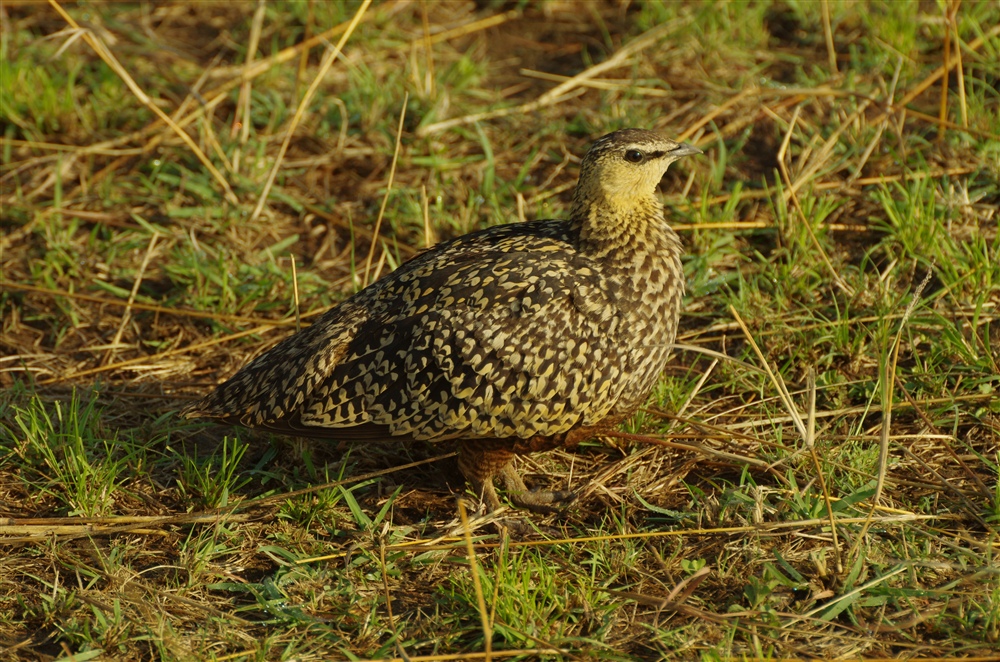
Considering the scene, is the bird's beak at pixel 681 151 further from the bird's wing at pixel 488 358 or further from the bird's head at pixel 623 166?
the bird's wing at pixel 488 358

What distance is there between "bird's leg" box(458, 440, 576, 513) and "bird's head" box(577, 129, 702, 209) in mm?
1091

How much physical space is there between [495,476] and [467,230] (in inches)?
68.1

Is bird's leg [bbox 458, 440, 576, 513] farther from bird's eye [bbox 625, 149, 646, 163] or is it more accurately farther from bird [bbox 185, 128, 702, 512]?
bird's eye [bbox 625, 149, 646, 163]

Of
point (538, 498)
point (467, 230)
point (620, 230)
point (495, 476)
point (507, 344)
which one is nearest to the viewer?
point (507, 344)

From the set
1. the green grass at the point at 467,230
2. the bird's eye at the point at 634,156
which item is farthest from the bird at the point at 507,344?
the green grass at the point at 467,230

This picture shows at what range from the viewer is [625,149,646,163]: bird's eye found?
4348 millimetres

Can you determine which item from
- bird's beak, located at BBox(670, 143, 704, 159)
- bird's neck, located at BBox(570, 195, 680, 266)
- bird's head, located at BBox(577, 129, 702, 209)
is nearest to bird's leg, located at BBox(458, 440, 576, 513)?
bird's neck, located at BBox(570, 195, 680, 266)

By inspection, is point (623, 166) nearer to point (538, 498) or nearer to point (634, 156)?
point (634, 156)

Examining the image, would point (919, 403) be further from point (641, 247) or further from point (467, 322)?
point (467, 322)

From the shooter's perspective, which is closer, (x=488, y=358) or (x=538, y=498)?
(x=488, y=358)

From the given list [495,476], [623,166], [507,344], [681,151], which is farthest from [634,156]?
[495,476]

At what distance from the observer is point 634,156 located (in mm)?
4367

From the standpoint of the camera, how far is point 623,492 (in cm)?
449

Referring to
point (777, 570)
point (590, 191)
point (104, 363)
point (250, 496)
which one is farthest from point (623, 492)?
point (104, 363)
